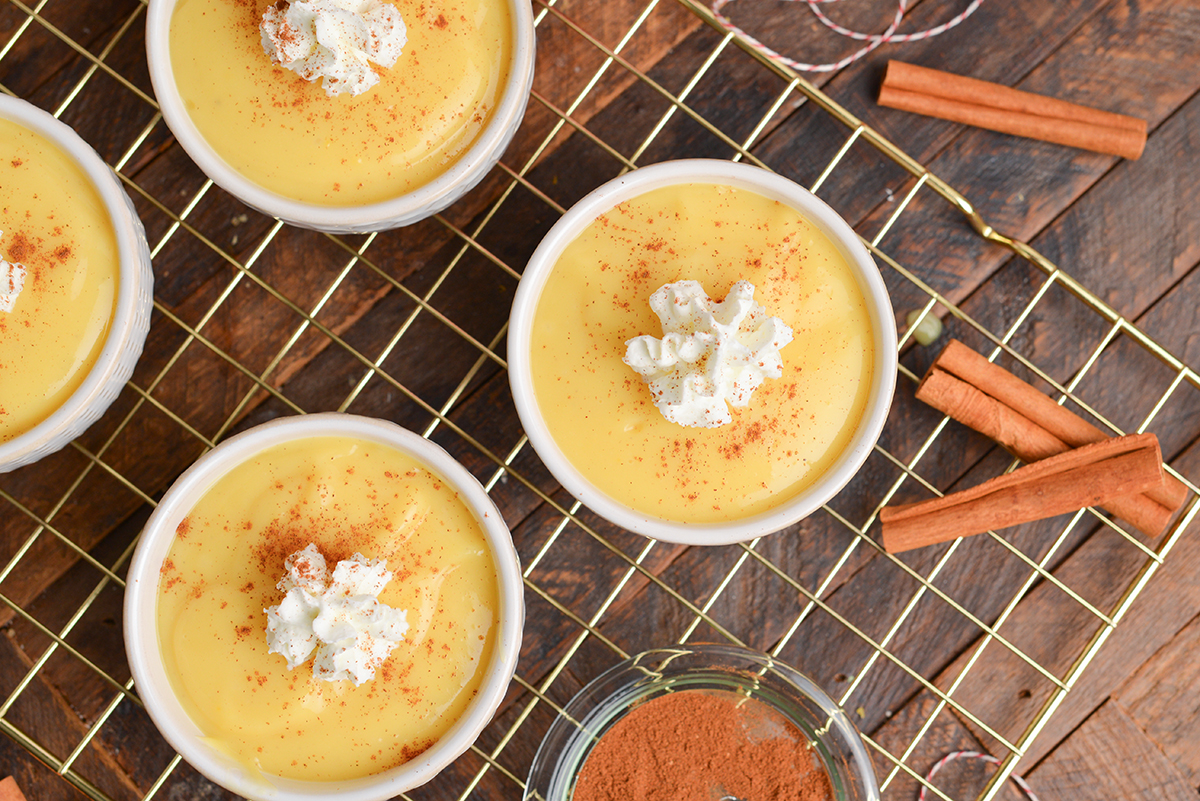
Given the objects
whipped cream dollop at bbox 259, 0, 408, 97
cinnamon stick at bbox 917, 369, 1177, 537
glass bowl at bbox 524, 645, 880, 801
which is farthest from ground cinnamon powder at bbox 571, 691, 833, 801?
whipped cream dollop at bbox 259, 0, 408, 97

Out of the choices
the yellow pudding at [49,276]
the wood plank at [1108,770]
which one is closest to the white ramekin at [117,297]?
the yellow pudding at [49,276]

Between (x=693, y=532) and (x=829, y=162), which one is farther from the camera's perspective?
(x=829, y=162)

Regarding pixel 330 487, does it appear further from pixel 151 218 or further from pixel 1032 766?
pixel 1032 766

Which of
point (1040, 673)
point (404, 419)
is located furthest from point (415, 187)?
point (1040, 673)

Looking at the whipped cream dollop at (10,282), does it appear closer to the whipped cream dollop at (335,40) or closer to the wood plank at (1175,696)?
the whipped cream dollop at (335,40)

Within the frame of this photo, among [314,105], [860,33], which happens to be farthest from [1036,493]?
[314,105]

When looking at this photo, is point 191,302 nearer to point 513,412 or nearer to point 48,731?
point 513,412

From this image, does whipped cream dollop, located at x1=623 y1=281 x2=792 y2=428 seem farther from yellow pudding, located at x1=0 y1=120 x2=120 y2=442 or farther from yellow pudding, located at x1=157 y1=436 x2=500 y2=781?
yellow pudding, located at x1=0 y1=120 x2=120 y2=442

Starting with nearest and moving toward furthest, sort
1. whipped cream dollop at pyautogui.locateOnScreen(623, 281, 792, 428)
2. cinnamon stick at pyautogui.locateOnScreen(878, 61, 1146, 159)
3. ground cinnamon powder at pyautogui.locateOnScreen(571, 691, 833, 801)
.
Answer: whipped cream dollop at pyautogui.locateOnScreen(623, 281, 792, 428)
ground cinnamon powder at pyautogui.locateOnScreen(571, 691, 833, 801)
cinnamon stick at pyautogui.locateOnScreen(878, 61, 1146, 159)
